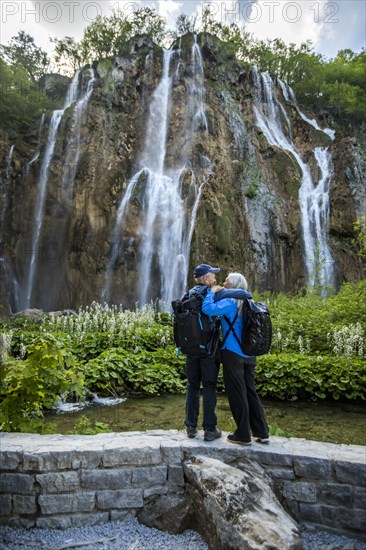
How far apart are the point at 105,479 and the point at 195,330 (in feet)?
4.88

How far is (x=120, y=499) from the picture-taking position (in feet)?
11.5

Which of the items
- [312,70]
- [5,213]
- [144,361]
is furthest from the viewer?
[312,70]

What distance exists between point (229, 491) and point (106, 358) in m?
5.61

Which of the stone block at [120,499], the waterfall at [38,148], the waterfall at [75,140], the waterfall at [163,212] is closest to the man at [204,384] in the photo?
the stone block at [120,499]

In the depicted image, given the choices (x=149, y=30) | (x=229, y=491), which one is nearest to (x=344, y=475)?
(x=229, y=491)

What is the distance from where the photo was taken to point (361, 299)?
10.4m

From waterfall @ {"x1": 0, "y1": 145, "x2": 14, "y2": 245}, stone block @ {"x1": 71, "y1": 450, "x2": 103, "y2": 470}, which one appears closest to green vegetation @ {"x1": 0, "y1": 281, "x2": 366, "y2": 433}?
stone block @ {"x1": 71, "y1": 450, "x2": 103, "y2": 470}

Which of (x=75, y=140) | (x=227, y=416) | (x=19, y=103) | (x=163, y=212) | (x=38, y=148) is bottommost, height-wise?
(x=227, y=416)

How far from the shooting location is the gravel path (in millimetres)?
3166

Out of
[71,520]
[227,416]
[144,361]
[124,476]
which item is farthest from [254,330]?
[144,361]

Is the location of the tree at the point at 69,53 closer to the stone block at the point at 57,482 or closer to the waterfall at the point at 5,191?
the waterfall at the point at 5,191

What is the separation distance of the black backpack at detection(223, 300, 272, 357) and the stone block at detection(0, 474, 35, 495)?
2.09m

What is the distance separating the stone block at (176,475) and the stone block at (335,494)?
113 cm

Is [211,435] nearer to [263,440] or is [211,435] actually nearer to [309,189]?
[263,440]
